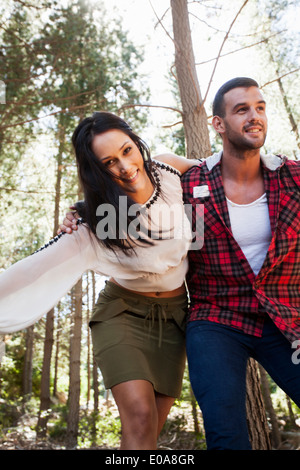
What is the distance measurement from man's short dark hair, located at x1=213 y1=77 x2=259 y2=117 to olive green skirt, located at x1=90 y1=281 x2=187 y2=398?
1.39 meters

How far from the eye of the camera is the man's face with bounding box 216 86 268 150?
9.64ft

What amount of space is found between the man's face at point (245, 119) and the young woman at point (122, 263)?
604 millimetres

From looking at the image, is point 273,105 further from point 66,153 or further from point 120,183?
point 120,183

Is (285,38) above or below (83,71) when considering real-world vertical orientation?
above

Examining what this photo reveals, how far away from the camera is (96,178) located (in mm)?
2820

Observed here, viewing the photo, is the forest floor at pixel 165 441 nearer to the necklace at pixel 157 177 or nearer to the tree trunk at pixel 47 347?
the tree trunk at pixel 47 347

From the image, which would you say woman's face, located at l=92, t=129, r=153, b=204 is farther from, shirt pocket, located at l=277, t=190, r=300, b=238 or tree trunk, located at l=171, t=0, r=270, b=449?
tree trunk, located at l=171, t=0, r=270, b=449

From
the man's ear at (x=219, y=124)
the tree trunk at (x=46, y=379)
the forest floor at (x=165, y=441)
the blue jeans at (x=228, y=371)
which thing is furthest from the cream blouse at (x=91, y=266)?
the tree trunk at (x=46, y=379)

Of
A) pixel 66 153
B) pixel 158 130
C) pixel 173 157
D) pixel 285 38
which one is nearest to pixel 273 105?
pixel 285 38

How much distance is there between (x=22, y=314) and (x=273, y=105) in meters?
11.7

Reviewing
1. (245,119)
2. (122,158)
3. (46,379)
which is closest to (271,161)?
(245,119)

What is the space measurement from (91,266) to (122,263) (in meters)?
0.25

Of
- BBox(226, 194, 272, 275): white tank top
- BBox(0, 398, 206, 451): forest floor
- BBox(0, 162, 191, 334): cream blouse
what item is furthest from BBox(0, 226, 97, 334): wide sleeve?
BBox(0, 398, 206, 451): forest floor

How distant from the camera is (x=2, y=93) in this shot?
26.5ft
